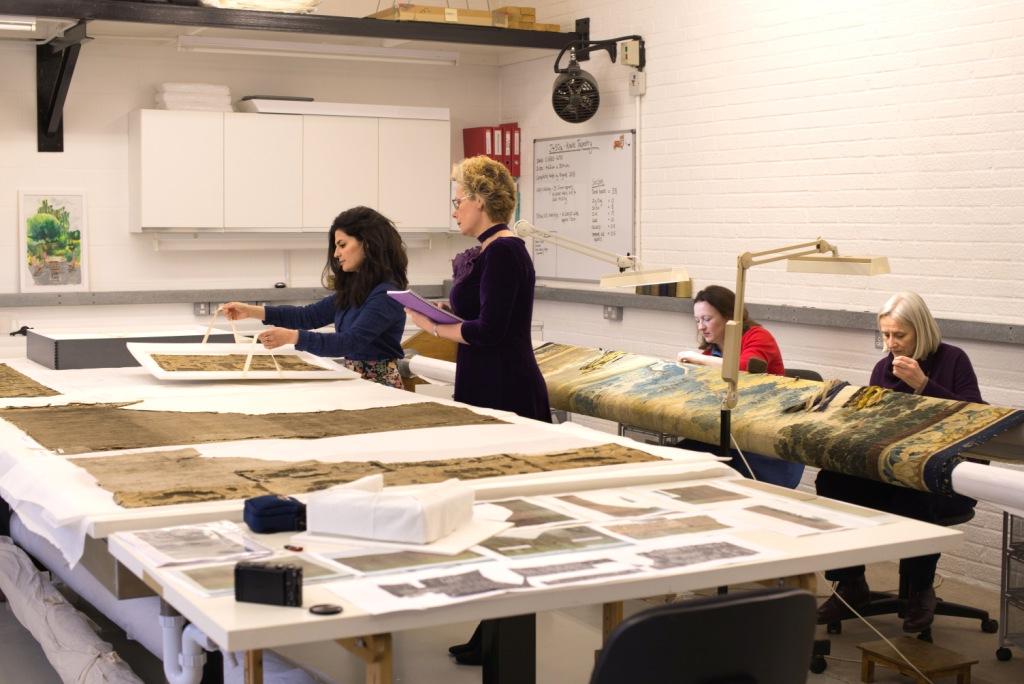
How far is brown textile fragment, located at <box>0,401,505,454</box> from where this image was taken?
3082 millimetres

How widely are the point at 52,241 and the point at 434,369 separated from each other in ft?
9.89

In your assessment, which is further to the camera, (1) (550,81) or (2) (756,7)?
(1) (550,81)

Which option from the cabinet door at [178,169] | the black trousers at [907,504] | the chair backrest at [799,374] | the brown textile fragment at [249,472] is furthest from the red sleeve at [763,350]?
the cabinet door at [178,169]

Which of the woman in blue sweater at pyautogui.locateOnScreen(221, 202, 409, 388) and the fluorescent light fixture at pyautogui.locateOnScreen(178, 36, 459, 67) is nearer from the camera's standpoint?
the woman in blue sweater at pyautogui.locateOnScreen(221, 202, 409, 388)

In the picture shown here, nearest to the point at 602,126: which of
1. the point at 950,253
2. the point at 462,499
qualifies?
the point at 950,253

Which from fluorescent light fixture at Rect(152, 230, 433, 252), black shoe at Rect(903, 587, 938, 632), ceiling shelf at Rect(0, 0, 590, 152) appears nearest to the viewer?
black shoe at Rect(903, 587, 938, 632)

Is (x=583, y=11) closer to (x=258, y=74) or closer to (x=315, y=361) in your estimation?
(x=258, y=74)

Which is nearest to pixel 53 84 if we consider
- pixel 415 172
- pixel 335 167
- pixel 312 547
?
pixel 335 167

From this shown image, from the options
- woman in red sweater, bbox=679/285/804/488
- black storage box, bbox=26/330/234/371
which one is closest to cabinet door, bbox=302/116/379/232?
black storage box, bbox=26/330/234/371

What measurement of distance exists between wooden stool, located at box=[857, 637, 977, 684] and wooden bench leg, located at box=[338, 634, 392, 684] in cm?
236

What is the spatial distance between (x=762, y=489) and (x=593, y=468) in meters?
0.38

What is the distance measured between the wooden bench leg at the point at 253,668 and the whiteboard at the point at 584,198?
539cm

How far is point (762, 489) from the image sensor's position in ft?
8.91

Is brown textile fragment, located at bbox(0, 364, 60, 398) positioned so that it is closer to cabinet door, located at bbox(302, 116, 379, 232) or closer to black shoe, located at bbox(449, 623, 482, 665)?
black shoe, located at bbox(449, 623, 482, 665)
